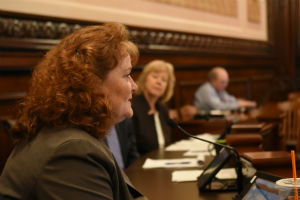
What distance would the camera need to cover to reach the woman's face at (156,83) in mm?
4016

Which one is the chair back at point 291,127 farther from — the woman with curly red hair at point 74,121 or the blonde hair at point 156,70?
the woman with curly red hair at point 74,121

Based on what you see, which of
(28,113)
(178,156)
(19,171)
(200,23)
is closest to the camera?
(19,171)

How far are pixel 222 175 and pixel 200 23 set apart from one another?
4825 mm

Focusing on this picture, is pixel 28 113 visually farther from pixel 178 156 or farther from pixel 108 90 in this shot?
pixel 178 156

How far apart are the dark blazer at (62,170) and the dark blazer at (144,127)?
2573 mm

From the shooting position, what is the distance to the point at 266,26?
364 inches

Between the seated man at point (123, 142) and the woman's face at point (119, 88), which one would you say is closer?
the woman's face at point (119, 88)

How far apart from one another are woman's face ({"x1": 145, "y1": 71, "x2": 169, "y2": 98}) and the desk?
1490 millimetres

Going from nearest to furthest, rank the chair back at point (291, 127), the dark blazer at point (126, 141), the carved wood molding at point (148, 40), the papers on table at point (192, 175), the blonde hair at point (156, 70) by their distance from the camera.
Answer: the papers on table at point (192, 175) → the dark blazer at point (126, 141) → the carved wood molding at point (148, 40) → the blonde hair at point (156, 70) → the chair back at point (291, 127)

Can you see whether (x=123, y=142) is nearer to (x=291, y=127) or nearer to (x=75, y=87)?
(x=75, y=87)

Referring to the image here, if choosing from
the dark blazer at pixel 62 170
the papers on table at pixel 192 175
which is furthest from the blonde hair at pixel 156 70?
the dark blazer at pixel 62 170

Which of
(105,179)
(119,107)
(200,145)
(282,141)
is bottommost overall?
(282,141)

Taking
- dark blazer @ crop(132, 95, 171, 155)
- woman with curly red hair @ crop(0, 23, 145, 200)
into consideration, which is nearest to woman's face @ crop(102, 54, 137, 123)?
woman with curly red hair @ crop(0, 23, 145, 200)

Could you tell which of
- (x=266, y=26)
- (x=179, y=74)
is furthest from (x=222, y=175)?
(x=266, y=26)
